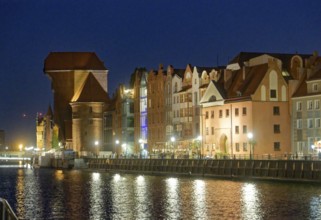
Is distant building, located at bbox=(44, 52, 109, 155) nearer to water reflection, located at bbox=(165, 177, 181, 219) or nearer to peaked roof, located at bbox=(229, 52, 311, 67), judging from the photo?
peaked roof, located at bbox=(229, 52, 311, 67)

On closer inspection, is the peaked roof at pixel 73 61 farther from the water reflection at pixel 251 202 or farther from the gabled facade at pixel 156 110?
the water reflection at pixel 251 202

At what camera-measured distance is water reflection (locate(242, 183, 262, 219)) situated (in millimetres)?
50513

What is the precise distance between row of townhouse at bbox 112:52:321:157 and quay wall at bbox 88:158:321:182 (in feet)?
17.8

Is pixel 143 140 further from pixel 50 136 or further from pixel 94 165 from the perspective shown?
pixel 50 136

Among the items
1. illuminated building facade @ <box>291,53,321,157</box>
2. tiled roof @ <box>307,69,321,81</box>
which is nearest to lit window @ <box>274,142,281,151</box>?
illuminated building facade @ <box>291,53,321,157</box>

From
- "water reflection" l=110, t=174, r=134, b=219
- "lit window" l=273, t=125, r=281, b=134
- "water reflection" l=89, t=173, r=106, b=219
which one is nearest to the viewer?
"water reflection" l=110, t=174, r=134, b=219

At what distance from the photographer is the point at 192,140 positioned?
10825cm

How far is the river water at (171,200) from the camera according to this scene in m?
51.5

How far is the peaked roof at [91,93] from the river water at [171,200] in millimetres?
73857

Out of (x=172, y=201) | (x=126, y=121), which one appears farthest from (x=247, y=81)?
(x=126, y=121)

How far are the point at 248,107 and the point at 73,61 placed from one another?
83.1 meters

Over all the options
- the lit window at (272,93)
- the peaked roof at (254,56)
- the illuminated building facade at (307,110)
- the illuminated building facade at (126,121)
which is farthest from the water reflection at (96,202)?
the illuminated building facade at (126,121)

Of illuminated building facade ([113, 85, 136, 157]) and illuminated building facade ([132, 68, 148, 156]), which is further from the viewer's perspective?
illuminated building facade ([113, 85, 136, 157])

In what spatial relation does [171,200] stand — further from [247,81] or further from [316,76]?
[247,81]
